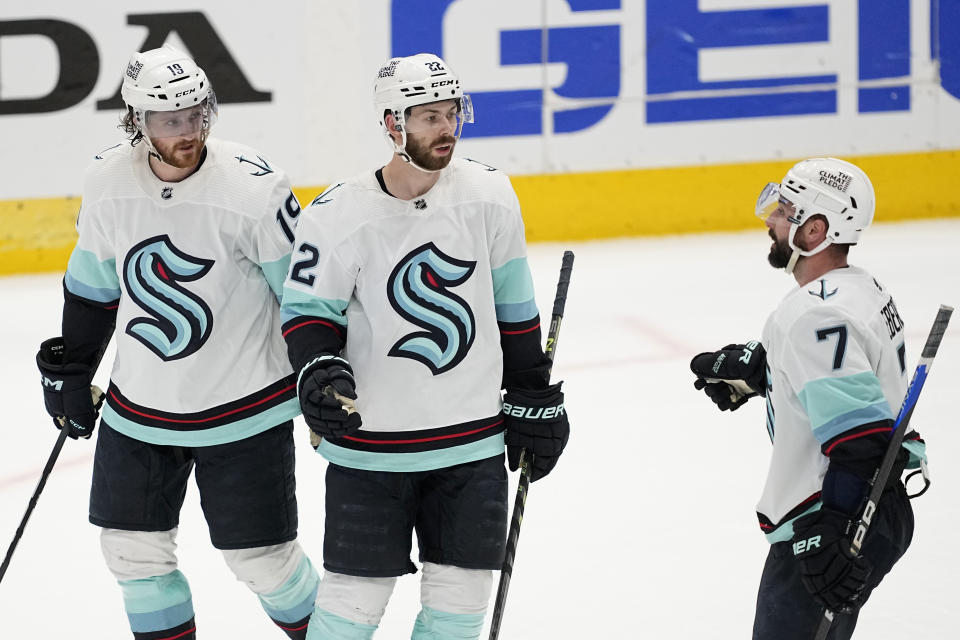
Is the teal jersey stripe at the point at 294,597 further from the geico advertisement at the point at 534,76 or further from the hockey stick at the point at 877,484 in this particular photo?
the geico advertisement at the point at 534,76

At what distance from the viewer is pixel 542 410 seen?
8.00 feet

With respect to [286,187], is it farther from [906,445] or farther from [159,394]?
[906,445]

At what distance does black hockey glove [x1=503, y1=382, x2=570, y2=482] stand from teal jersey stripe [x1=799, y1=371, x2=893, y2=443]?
54 centimetres

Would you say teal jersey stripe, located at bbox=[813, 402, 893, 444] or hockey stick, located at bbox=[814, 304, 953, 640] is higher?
teal jersey stripe, located at bbox=[813, 402, 893, 444]

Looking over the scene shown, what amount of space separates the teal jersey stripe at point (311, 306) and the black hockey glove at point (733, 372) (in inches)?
24.2

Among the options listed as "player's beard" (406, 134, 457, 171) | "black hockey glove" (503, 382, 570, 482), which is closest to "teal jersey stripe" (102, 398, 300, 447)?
"black hockey glove" (503, 382, 570, 482)

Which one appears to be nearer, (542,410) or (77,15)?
Answer: (542,410)

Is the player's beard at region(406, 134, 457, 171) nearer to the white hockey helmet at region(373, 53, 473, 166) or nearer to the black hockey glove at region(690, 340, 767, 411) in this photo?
the white hockey helmet at region(373, 53, 473, 166)

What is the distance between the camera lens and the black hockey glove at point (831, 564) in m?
2.02

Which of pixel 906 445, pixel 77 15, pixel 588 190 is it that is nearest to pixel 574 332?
pixel 588 190

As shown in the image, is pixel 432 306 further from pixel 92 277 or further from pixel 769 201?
pixel 92 277

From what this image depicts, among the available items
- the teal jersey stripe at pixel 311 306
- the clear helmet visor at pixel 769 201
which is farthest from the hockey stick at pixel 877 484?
the teal jersey stripe at pixel 311 306

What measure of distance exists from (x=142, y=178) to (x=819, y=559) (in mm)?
1396

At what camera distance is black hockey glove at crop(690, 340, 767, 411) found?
7.84ft
